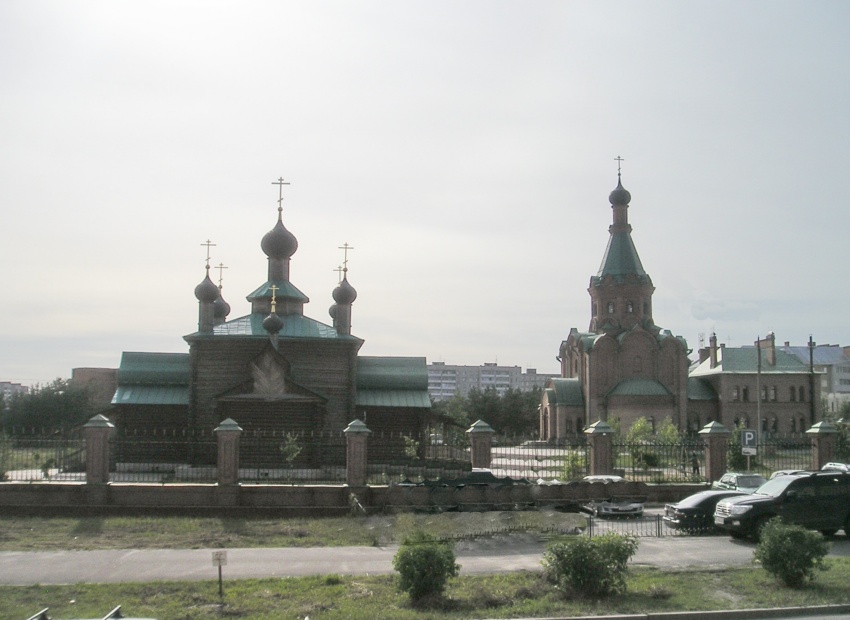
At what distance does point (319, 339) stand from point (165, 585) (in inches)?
791

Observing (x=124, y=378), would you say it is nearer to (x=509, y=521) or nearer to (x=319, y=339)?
(x=319, y=339)

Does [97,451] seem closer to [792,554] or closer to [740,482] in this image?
[792,554]

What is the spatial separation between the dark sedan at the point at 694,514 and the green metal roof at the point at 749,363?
4539 centimetres

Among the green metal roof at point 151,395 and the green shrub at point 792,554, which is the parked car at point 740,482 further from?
the green metal roof at point 151,395

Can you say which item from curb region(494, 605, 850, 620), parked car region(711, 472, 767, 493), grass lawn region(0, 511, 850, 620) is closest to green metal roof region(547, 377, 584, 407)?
parked car region(711, 472, 767, 493)

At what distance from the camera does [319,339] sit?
102 feet

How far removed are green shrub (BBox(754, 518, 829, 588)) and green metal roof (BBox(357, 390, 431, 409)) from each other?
20962 millimetres

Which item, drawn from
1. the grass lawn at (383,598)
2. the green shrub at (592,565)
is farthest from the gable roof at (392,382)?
the green shrub at (592,565)

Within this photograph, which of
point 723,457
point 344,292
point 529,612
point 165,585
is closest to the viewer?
point 529,612

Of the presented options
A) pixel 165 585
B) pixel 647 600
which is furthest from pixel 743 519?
pixel 165 585

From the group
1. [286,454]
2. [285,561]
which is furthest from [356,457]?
[286,454]

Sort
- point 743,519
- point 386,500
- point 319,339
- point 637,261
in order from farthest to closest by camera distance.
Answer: point 637,261 → point 319,339 → point 386,500 → point 743,519

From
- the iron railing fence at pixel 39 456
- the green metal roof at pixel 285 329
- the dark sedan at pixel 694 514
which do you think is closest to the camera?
the dark sedan at pixel 694 514

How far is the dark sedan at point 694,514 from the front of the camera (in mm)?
16469
